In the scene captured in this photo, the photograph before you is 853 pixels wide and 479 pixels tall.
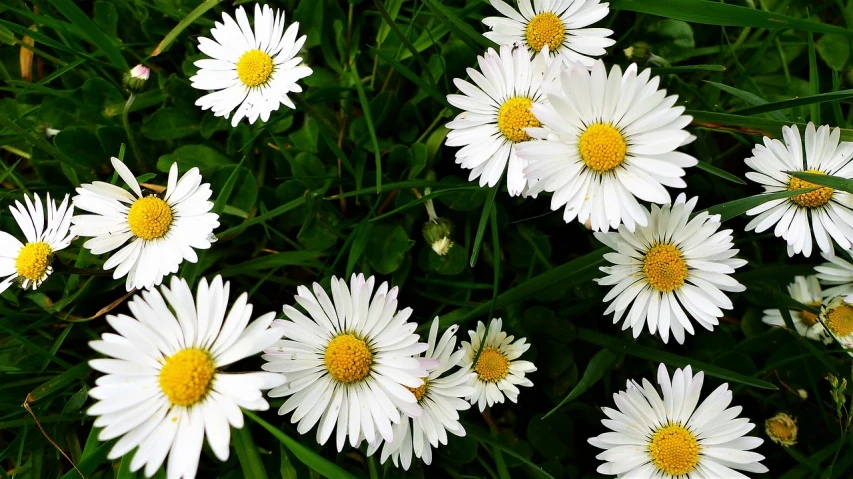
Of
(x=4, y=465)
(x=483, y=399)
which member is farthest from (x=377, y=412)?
(x=4, y=465)

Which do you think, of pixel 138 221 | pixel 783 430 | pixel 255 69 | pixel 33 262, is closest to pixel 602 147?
pixel 255 69

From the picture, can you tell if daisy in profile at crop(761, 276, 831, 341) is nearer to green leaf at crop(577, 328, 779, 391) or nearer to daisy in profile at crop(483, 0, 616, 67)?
green leaf at crop(577, 328, 779, 391)

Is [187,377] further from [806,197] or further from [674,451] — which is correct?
[806,197]

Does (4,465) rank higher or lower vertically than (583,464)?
lower

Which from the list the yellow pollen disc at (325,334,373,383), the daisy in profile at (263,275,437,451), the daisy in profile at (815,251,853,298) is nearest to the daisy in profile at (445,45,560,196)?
Result: the daisy in profile at (263,275,437,451)

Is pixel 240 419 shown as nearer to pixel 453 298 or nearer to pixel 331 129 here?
pixel 453 298

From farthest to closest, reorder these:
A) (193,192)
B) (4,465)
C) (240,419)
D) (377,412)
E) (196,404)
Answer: (4,465)
(193,192)
(377,412)
(196,404)
(240,419)
